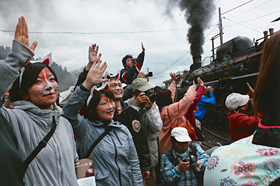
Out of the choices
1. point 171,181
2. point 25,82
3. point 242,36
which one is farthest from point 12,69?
point 242,36

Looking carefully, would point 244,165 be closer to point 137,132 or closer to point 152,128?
point 137,132

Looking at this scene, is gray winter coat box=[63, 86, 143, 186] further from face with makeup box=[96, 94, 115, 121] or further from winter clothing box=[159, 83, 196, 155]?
winter clothing box=[159, 83, 196, 155]

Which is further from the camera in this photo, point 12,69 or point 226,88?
point 226,88

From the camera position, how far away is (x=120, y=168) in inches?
64.2

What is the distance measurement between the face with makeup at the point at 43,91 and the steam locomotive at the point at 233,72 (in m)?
6.98

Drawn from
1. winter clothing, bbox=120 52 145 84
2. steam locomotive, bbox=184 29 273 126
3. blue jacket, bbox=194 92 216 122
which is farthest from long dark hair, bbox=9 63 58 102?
steam locomotive, bbox=184 29 273 126

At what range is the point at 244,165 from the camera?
29.9 inches

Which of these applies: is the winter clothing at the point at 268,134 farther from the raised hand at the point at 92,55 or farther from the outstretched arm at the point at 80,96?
the raised hand at the point at 92,55

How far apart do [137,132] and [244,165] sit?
1.47 m

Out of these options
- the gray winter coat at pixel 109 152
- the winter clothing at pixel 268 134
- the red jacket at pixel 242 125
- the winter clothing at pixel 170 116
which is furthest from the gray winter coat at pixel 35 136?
the red jacket at pixel 242 125

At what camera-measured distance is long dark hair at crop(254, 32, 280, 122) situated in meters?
0.80

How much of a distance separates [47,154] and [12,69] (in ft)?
1.76

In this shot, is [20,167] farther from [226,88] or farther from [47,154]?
[226,88]

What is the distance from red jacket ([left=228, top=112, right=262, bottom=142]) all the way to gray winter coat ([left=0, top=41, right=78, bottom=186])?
2.54 metres
